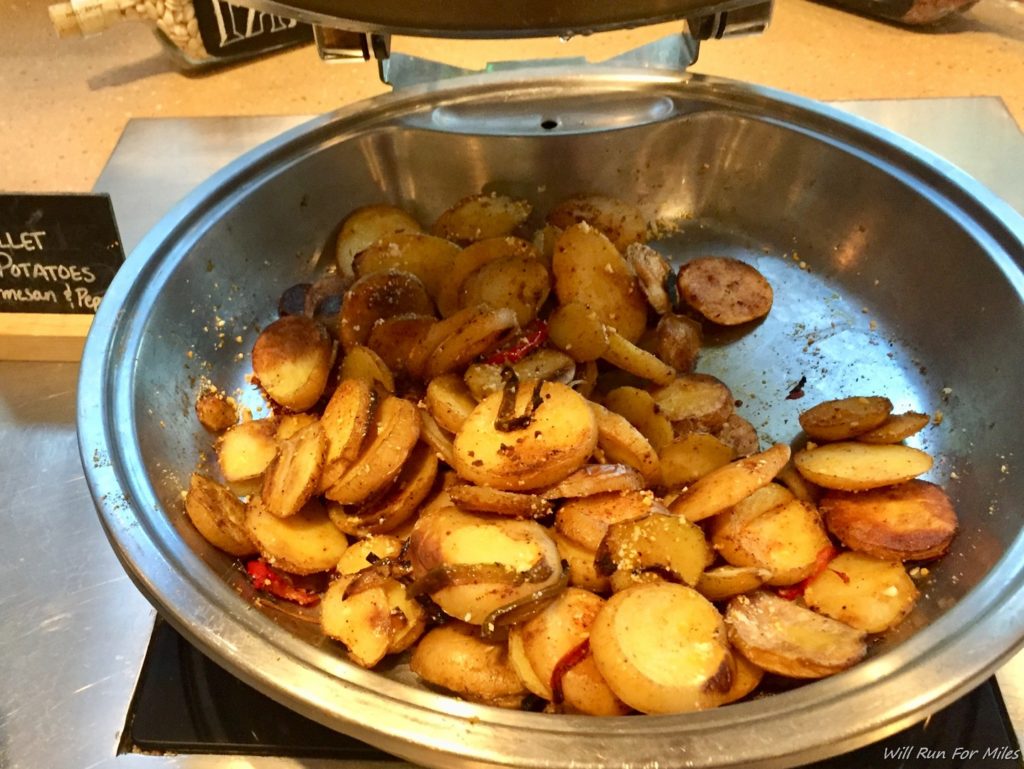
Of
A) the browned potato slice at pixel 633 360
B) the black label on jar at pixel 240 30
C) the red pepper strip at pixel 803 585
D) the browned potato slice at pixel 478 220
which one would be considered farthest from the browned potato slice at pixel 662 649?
the black label on jar at pixel 240 30

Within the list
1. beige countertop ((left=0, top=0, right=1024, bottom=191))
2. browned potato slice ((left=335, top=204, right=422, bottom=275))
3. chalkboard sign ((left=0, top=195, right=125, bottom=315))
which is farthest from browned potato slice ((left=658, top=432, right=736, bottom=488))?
beige countertop ((left=0, top=0, right=1024, bottom=191))

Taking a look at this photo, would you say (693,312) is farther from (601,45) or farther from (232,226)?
(601,45)

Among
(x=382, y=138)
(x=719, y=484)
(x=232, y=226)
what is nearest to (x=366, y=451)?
(x=719, y=484)

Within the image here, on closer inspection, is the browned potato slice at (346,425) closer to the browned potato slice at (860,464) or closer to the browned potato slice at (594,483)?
the browned potato slice at (594,483)

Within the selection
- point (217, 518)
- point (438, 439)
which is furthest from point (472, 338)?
point (217, 518)

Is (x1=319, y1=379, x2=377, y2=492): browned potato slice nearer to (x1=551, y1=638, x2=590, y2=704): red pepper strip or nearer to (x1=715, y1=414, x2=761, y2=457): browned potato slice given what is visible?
(x1=551, y1=638, x2=590, y2=704): red pepper strip
